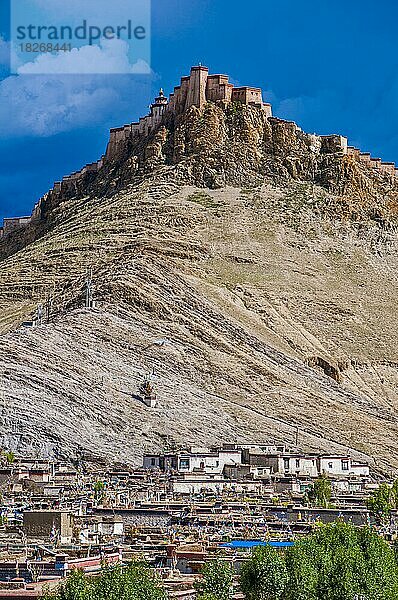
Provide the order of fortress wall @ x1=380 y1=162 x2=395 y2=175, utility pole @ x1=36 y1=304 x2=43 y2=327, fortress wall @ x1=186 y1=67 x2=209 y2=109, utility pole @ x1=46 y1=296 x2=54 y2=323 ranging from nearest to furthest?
utility pole @ x1=36 y1=304 x2=43 y2=327, utility pole @ x1=46 y1=296 x2=54 y2=323, fortress wall @ x1=186 y1=67 x2=209 y2=109, fortress wall @ x1=380 y1=162 x2=395 y2=175

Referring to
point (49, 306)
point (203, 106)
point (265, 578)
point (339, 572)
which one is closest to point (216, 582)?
point (265, 578)

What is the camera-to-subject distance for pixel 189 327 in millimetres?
91188

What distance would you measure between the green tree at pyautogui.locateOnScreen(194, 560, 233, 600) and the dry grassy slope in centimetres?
3902

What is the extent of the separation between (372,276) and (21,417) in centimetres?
5197

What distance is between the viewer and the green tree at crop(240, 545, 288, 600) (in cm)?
2822

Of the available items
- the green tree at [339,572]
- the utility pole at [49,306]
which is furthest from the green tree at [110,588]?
the utility pole at [49,306]

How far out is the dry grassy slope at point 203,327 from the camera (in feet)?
242

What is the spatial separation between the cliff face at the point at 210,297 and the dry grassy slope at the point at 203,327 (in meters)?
0.15

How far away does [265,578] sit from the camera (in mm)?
28344

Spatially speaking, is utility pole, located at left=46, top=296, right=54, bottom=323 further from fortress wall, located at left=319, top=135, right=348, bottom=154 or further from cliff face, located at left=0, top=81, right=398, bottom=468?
fortress wall, located at left=319, top=135, right=348, bottom=154

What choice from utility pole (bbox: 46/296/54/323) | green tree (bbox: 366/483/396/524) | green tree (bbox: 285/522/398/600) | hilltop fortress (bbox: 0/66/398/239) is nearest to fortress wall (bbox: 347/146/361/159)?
hilltop fortress (bbox: 0/66/398/239)

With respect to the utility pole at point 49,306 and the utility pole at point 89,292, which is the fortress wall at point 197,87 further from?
the utility pole at point 89,292

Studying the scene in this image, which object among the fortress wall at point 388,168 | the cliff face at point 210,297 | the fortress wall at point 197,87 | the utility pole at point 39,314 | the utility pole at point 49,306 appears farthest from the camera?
the fortress wall at point 388,168

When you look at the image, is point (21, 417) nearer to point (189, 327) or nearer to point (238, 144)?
point (189, 327)
